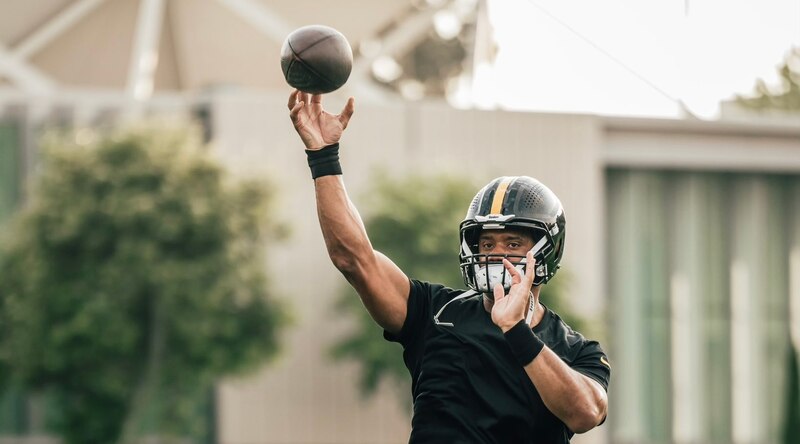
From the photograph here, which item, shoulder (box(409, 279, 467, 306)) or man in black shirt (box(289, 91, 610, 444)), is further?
shoulder (box(409, 279, 467, 306))

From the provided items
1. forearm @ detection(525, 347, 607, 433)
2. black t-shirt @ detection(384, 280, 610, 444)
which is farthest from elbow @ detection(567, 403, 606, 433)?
black t-shirt @ detection(384, 280, 610, 444)

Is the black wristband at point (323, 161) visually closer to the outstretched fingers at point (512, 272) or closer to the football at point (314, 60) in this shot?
the football at point (314, 60)

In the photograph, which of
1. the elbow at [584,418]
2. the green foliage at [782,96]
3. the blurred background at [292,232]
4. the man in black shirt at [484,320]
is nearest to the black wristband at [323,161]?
the man in black shirt at [484,320]

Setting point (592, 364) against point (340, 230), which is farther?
point (592, 364)

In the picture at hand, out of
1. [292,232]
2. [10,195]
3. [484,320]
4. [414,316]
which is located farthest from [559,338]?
[10,195]

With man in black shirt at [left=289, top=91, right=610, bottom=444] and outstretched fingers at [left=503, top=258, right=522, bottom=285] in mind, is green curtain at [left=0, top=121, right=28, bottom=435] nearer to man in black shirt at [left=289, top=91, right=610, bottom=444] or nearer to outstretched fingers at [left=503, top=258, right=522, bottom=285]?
man in black shirt at [left=289, top=91, right=610, bottom=444]

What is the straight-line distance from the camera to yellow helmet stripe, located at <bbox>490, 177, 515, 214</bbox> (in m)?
5.39

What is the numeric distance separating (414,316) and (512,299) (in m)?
0.44

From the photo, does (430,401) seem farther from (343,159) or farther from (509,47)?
(343,159)

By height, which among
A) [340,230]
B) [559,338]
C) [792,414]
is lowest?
[792,414]

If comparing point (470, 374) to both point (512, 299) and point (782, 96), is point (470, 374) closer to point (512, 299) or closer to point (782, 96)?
point (512, 299)

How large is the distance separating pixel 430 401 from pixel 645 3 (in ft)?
11.8

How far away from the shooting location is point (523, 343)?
502 centimetres

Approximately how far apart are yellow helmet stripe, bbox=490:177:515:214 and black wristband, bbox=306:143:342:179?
0.59 metres
